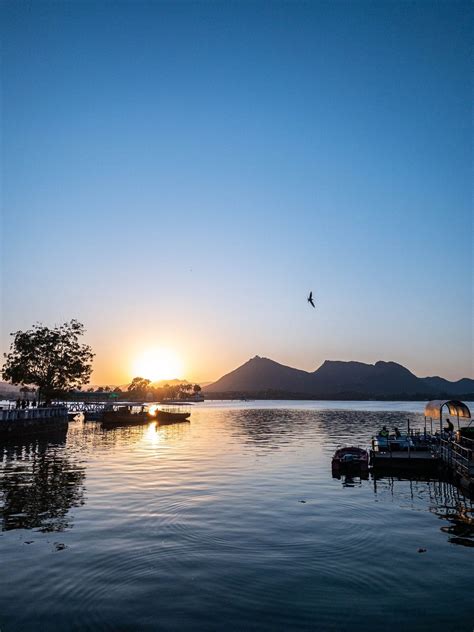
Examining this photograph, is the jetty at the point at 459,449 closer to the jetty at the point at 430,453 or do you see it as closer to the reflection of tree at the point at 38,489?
the jetty at the point at 430,453

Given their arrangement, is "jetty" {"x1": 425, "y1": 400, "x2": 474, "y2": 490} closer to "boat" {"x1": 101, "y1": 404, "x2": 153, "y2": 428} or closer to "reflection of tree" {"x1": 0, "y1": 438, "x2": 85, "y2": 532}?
"reflection of tree" {"x1": 0, "y1": 438, "x2": 85, "y2": 532}

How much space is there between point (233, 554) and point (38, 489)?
18.9 meters

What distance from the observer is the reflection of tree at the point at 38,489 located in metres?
23.2

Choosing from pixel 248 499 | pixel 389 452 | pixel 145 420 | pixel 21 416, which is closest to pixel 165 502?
pixel 248 499

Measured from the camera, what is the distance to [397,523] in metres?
23.2

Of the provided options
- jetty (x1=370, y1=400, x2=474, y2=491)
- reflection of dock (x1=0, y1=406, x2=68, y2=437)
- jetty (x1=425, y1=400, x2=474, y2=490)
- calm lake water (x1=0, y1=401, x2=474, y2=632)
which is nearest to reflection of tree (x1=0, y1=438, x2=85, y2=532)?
calm lake water (x1=0, y1=401, x2=474, y2=632)

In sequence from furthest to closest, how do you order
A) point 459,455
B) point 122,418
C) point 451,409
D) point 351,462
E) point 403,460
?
point 122,418
point 451,409
point 403,460
point 351,462
point 459,455

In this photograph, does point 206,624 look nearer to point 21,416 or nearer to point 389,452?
point 389,452

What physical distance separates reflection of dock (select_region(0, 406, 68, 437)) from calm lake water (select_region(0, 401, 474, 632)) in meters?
30.0

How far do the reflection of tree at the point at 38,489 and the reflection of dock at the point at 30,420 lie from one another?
479 inches

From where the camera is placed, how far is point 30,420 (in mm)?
73125

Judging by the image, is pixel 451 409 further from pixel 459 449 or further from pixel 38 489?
pixel 38 489

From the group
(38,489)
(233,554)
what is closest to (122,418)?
(38,489)

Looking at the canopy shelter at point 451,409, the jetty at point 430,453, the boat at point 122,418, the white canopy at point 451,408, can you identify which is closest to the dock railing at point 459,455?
the jetty at point 430,453
